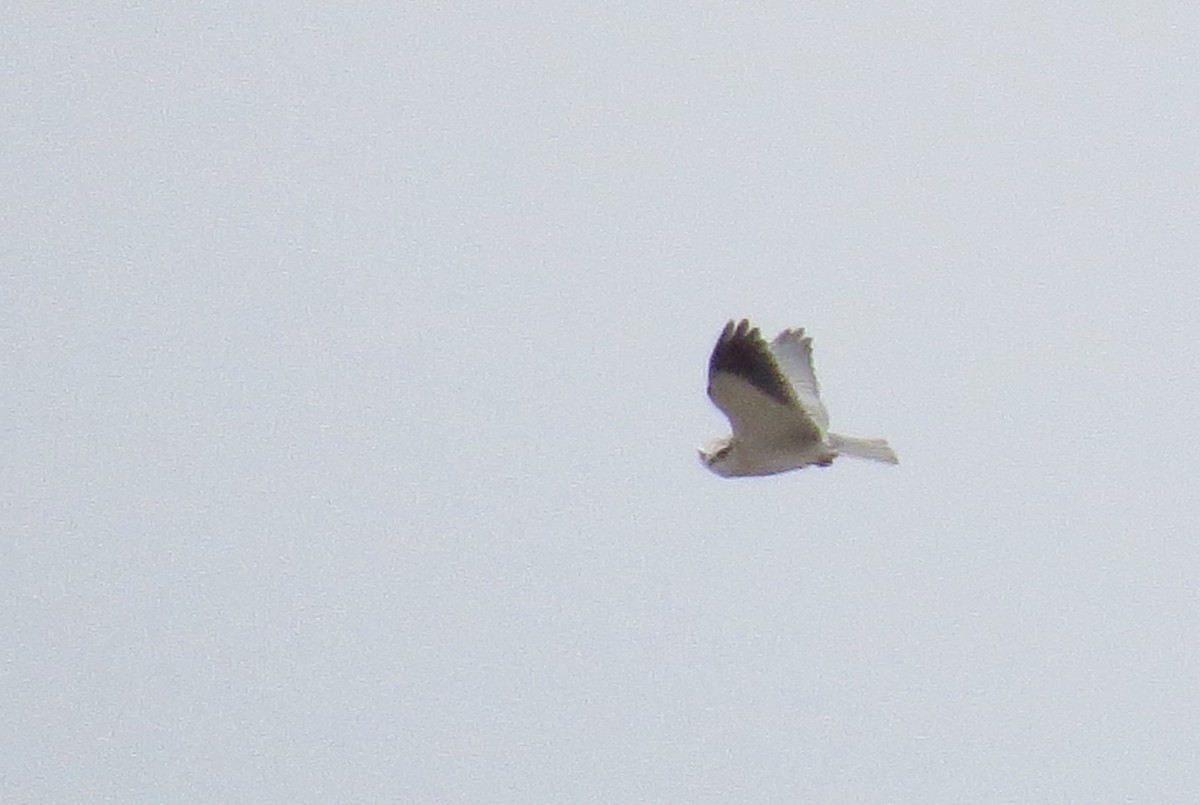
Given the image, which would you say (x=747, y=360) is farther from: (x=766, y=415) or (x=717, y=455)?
(x=717, y=455)

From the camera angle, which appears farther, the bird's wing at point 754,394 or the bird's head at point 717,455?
the bird's head at point 717,455

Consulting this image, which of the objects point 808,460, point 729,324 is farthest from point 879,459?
point 729,324

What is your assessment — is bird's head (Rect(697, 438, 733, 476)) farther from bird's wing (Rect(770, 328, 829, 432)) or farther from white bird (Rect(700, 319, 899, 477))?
bird's wing (Rect(770, 328, 829, 432))

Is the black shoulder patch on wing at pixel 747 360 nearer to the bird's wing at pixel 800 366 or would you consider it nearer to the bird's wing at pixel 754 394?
the bird's wing at pixel 754 394

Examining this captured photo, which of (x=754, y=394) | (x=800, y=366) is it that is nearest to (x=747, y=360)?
(x=754, y=394)

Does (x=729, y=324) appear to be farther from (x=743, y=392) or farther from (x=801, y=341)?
(x=801, y=341)

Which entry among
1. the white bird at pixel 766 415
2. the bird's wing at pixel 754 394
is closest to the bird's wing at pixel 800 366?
the white bird at pixel 766 415
